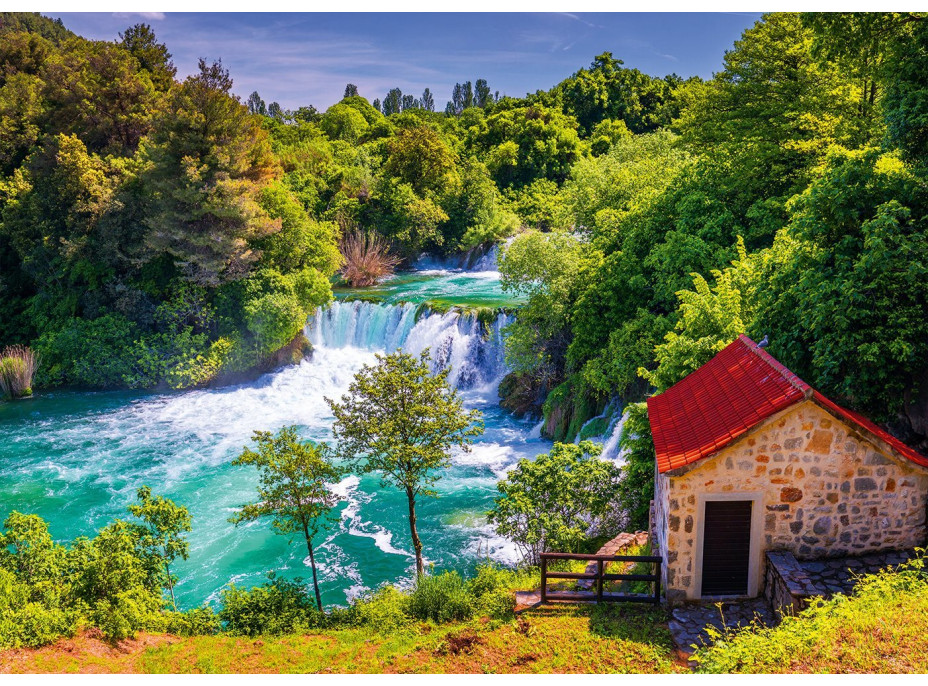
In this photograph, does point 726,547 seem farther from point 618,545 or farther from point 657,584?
point 618,545

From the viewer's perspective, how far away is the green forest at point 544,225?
10.4m

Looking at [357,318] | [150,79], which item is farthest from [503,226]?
[150,79]

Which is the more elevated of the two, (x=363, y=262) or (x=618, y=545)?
(x=363, y=262)

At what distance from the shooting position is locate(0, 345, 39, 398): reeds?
26.3 meters

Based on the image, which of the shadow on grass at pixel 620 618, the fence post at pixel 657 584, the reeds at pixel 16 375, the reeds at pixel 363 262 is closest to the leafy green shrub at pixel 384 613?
the shadow on grass at pixel 620 618

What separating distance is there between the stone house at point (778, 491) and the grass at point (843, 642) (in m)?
1.33

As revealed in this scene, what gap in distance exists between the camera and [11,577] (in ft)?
32.3

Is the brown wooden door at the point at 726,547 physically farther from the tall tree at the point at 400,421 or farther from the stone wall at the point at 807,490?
the tall tree at the point at 400,421

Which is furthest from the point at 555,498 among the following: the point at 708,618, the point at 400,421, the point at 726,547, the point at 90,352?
the point at 90,352

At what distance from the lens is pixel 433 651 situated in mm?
8625

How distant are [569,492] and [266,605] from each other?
571cm

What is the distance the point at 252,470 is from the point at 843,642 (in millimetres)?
17401

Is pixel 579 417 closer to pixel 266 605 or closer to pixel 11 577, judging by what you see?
pixel 266 605

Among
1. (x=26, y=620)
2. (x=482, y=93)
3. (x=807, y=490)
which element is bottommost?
(x=26, y=620)
